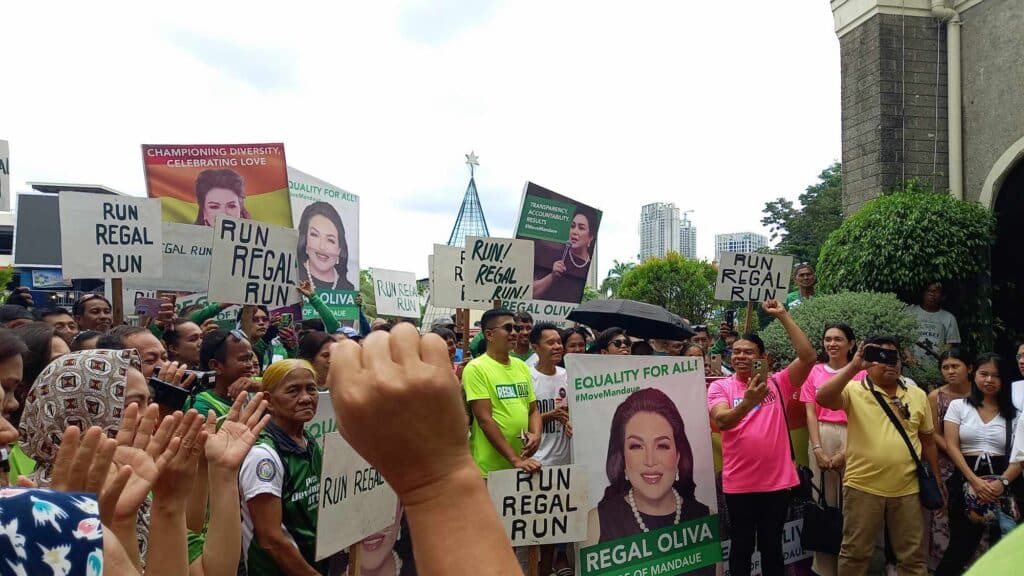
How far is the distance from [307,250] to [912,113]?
29.7ft

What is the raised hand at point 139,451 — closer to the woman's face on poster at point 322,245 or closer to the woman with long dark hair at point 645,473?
the woman with long dark hair at point 645,473

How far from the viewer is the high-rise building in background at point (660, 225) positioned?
109938mm

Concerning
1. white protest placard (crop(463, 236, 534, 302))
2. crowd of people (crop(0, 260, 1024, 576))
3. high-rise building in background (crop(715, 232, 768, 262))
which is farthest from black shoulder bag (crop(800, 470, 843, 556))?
high-rise building in background (crop(715, 232, 768, 262))

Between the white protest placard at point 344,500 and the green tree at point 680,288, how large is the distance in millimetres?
31985

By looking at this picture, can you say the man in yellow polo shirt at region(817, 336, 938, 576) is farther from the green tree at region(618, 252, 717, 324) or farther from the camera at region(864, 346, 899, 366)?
the green tree at region(618, 252, 717, 324)

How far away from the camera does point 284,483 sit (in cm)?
354

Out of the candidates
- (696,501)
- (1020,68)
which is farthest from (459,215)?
(696,501)

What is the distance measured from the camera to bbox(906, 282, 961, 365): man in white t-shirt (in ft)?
31.5

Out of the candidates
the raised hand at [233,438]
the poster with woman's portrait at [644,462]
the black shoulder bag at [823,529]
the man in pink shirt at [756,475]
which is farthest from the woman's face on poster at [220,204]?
the raised hand at [233,438]

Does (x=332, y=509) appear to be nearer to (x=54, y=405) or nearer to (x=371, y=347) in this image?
(x=54, y=405)

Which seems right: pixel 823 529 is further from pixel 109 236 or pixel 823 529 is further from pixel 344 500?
pixel 109 236

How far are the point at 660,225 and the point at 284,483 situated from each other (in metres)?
110

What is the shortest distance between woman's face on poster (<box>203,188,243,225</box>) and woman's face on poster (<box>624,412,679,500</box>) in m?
8.10

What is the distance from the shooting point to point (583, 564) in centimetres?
525
